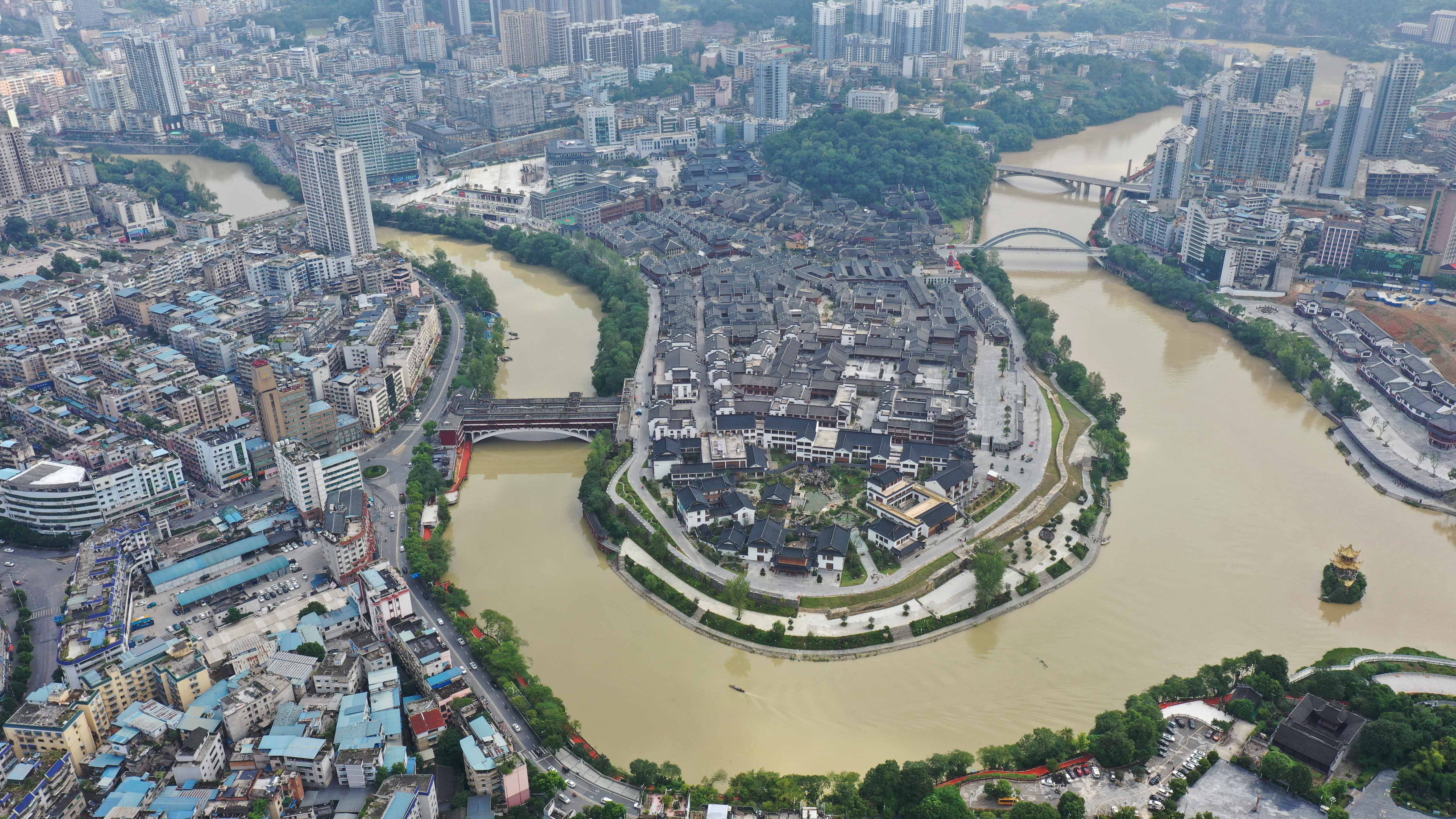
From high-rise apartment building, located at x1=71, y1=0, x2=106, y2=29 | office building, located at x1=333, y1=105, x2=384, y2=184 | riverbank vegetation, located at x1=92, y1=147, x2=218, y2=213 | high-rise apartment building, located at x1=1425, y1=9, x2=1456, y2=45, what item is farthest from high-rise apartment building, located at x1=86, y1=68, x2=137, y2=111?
high-rise apartment building, located at x1=1425, y1=9, x2=1456, y2=45

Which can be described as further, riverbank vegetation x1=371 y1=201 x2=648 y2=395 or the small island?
riverbank vegetation x1=371 y1=201 x2=648 y2=395

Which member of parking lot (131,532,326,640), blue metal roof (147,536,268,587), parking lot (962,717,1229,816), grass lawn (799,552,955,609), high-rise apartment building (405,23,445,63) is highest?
high-rise apartment building (405,23,445,63)

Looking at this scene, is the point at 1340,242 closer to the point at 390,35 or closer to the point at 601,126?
the point at 601,126

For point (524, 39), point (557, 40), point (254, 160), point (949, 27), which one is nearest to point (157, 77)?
point (254, 160)

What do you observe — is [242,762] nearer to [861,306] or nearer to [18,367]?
[18,367]

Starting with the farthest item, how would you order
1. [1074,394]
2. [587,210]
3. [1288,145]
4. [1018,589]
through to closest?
[1288,145] < [587,210] < [1074,394] < [1018,589]

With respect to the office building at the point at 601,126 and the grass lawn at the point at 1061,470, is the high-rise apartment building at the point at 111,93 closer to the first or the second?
the office building at the point at 601,126

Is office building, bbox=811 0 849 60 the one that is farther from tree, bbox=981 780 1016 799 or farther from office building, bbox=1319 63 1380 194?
tree, bbox=981 780 1016 799

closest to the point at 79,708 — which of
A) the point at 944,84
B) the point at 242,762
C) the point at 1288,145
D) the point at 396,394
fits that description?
the point at 242,762
